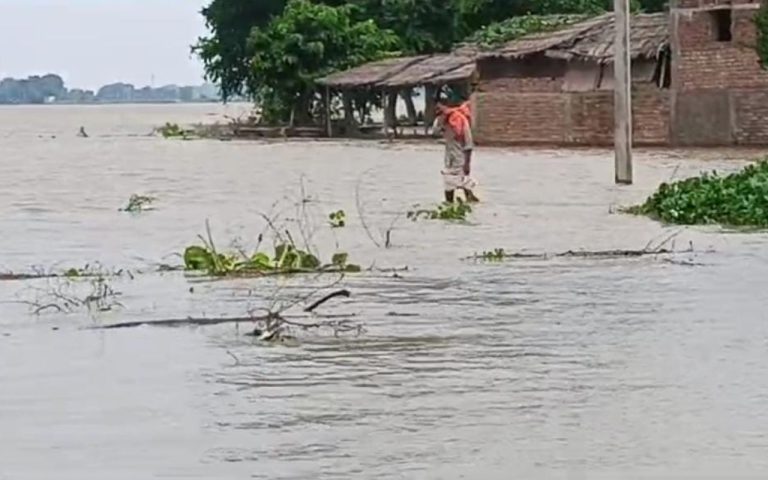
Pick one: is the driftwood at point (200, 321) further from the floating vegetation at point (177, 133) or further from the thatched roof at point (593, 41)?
the floating vegetation at point (177, 133)

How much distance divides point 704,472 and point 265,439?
1942 mm

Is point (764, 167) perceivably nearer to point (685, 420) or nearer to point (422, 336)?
point (422, 336)

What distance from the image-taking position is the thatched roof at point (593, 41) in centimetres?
4422

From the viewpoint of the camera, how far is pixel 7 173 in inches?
1484

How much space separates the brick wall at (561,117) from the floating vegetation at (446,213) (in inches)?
872

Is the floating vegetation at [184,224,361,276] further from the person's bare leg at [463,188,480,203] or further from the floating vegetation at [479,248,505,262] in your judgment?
the person's bare leg at [463,188,480,203]

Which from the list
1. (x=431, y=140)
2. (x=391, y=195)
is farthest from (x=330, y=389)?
(x=431, y=140)

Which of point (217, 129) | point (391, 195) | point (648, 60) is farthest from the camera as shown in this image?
point (217, 129)

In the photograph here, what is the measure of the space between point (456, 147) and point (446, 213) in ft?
5.73

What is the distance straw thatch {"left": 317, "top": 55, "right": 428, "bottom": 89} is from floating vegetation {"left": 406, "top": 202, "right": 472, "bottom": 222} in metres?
29.8

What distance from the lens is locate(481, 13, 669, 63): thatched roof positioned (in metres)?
44.2

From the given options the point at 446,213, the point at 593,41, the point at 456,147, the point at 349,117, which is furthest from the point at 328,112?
the point at 446,213

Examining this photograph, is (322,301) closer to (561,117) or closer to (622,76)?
(622,76)

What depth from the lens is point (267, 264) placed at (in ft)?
48.4
